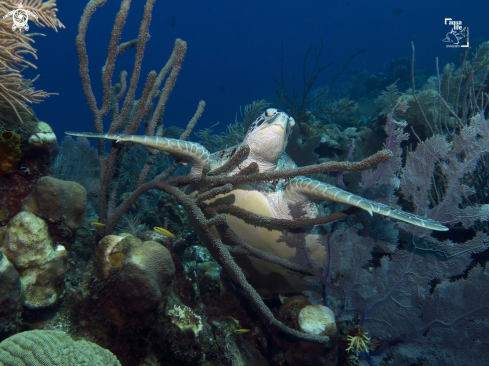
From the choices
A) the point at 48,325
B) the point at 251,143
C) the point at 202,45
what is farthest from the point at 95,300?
the point at 202,45

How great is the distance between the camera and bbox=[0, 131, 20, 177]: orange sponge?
6.32 ft

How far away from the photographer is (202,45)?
331 feet

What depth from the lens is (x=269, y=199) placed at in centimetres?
285

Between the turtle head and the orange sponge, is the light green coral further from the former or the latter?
the turtle head

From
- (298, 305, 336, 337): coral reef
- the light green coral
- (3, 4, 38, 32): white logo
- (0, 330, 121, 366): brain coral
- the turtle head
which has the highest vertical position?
(3, 4, 38, 32): white logo

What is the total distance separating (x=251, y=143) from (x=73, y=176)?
404 centimetres

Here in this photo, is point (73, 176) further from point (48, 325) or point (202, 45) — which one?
point (202, 45)

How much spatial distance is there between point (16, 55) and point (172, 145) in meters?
1.58

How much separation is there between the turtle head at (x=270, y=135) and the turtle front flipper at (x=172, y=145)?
0.66m

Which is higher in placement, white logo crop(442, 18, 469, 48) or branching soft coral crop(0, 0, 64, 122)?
white logo crop(442, 18, 469, 48)

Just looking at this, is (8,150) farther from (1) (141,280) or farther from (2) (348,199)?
(2) (348,199)

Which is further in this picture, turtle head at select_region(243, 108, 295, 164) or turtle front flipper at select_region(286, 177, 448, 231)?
turtle head at select_region(243, 108, 295, 164)

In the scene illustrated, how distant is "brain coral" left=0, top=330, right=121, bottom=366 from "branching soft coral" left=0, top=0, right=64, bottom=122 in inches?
66.1

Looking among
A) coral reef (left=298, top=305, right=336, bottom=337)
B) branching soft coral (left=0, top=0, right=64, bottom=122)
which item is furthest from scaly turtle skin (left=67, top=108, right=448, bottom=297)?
branching soft coral (left=0, top=0, right=64, bottom=122)
